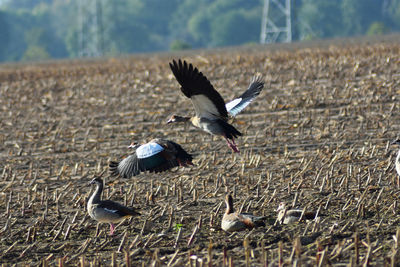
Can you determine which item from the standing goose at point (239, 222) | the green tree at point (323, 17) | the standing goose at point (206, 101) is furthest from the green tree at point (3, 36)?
the standing goose at point (239, 222)

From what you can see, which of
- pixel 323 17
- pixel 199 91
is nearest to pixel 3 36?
pixel 323 17

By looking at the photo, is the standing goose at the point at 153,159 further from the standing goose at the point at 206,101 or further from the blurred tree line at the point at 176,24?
the blurred tree line at the point at 176,24

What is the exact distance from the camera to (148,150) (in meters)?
8.93

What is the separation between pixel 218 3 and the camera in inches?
4537

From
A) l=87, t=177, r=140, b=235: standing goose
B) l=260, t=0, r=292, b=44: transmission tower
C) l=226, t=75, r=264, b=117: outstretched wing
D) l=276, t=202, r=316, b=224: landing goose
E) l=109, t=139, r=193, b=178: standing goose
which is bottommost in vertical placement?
l=276, t=202, r=316, b=224: landing goose

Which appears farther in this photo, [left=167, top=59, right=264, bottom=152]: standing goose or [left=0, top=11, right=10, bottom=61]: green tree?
[left=0, top=11, right=10, bottom=61]: green tree

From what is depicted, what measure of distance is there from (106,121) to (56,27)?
12538 cm

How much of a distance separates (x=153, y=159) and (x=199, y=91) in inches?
45.3

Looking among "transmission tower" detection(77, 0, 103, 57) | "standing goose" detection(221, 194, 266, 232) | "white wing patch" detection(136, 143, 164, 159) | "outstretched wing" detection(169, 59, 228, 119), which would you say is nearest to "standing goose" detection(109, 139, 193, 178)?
"white wing patch" detection(136, 143, 164, 159)

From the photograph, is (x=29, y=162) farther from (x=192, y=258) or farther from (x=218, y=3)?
(x=218, y=3)

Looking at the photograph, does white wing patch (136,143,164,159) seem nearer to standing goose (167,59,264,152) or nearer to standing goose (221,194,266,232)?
standing goose (167,59,264,152)

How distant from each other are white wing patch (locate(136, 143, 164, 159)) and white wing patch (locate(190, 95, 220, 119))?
3.42ft

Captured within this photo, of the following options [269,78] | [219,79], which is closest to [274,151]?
[269,78]

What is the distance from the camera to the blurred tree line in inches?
3883
